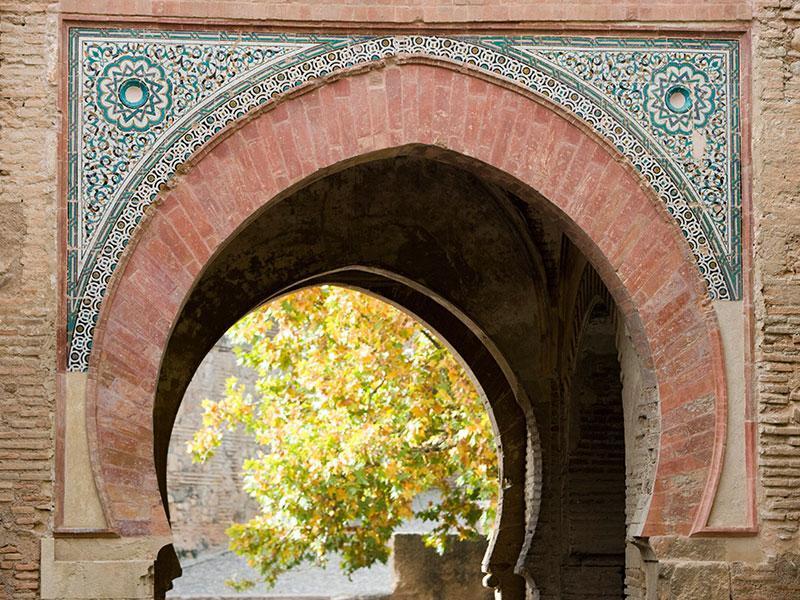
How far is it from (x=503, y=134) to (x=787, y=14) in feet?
5.01

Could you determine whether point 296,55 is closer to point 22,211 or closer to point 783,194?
point 22,211

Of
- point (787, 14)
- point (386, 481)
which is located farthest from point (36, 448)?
point (386, 481)

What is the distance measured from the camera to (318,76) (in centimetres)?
805

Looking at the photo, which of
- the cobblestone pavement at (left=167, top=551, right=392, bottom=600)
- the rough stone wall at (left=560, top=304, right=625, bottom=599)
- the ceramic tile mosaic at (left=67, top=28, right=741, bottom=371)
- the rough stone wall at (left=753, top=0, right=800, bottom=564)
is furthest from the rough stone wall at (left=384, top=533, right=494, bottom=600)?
the ceramic tile mosaic at (left=67, top=28, right=741, bottom=371)

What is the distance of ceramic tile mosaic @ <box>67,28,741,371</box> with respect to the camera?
7.84 m

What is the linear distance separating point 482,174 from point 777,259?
1.48m

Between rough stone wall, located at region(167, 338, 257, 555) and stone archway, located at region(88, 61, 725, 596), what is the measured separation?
→ 17.5 meters

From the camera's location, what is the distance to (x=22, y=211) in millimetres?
7793

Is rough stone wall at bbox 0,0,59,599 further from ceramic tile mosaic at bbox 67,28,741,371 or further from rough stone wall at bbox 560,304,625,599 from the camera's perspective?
rough stone wall at bbox 560,304,625,599

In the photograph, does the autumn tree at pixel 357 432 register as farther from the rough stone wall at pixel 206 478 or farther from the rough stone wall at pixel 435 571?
the rough stone wall at pixel 206 478

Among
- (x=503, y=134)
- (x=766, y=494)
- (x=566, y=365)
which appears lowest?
(x=766, y=494)

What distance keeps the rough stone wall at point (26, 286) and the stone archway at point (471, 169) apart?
0.30m

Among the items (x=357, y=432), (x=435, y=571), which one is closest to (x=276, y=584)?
(x=435, y=571)

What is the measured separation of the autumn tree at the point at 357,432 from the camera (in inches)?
582
